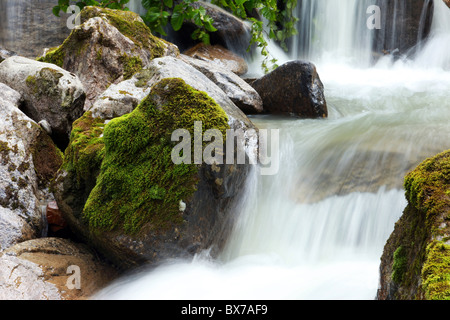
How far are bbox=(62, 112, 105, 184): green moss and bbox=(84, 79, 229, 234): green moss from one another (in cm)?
25

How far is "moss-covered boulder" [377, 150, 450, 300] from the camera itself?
6.98ft

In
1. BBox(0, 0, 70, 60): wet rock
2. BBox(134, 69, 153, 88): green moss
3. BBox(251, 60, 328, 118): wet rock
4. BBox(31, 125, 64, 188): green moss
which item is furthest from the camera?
BBox(0, 0, 70, 60): wet rock

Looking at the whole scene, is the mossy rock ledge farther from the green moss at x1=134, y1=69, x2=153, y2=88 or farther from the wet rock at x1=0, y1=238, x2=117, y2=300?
the green moss at x1=134, y1=69, x2=153, y2=88

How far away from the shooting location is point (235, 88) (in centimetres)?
666

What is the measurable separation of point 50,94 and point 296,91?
12.2 ft

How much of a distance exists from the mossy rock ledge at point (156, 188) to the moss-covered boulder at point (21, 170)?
2.05ft

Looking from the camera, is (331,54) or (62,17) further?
(331,54)

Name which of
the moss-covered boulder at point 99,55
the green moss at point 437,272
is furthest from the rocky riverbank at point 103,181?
the green moss at point 437,272

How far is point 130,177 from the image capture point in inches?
145

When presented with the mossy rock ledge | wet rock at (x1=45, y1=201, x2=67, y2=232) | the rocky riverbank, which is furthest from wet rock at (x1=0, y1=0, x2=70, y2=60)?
the mossy rock ledge
